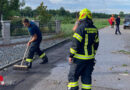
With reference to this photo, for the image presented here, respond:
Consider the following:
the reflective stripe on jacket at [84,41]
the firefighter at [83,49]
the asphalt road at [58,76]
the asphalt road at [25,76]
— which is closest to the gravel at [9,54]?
Answer: the asphalt road at [58,76]

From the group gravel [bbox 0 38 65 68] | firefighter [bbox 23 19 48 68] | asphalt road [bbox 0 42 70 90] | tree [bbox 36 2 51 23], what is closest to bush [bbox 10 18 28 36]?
gravel [bbox 0 38 65 68]

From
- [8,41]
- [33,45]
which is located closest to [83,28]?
[33,45]

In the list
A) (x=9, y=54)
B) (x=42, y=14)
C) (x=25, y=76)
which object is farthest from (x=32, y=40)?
(x=42, y=14)

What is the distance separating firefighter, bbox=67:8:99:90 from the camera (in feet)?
14.0

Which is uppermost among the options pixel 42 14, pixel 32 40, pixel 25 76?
pixel 42 14

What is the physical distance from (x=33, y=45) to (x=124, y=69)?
3.31 metres

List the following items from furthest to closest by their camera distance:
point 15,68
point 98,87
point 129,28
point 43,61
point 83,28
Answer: point 129,28
point 43,61
point 15,68
point 98,87
point 83,28

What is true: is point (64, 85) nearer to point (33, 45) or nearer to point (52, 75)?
point (52, 75)

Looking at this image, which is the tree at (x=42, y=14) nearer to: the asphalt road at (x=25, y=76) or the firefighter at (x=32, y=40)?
the asphalt road at (x=25, y=76)

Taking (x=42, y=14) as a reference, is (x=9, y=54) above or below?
below

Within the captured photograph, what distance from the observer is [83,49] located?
14.3 ft

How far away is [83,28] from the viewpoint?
4246 mm

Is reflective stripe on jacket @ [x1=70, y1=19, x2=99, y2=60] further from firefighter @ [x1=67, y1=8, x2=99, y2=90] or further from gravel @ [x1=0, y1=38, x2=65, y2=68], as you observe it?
gravel @ [x1=0, y1=38, x2=65, y2=68]

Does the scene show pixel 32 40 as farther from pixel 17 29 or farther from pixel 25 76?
pixel 17 29
